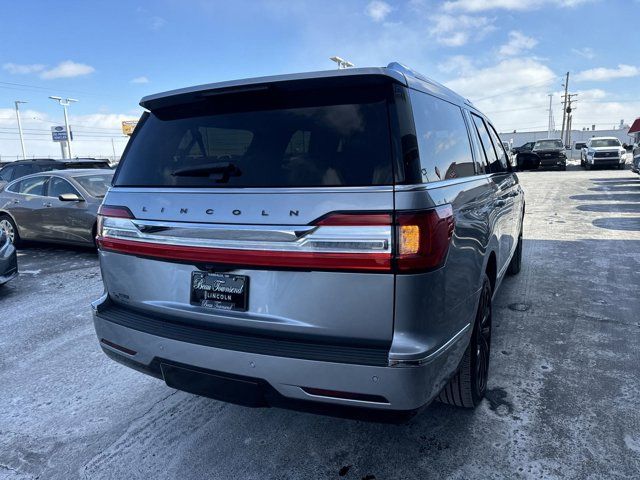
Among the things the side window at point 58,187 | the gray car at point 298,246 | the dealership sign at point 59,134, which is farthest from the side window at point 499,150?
the dealership sign at point 59,134

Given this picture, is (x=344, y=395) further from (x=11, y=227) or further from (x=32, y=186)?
(x=11, y=227)

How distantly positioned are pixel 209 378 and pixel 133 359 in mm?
551

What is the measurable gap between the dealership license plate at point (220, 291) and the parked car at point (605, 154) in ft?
95.9

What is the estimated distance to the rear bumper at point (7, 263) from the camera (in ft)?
18.9

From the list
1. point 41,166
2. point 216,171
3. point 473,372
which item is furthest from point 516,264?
point 41,166

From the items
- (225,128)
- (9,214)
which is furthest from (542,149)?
(225,128)

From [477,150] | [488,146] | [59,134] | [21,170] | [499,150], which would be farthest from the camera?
[59,134]

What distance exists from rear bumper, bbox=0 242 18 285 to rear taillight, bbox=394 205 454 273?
5741 mm

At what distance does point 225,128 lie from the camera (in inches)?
93.6

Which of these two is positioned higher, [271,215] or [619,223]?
[271,215]

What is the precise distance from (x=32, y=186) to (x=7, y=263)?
3.46 metres

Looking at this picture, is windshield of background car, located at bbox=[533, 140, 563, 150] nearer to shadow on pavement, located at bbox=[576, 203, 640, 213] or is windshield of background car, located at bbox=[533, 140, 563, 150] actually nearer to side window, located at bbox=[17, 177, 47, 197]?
shadow on pavement, located at bbox=[576, 203, 640, 213]

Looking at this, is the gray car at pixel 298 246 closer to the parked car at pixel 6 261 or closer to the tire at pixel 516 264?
the tire at pixel 516 264

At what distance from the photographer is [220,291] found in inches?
86.3
